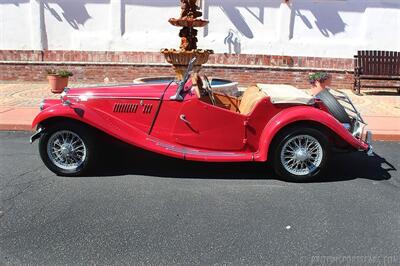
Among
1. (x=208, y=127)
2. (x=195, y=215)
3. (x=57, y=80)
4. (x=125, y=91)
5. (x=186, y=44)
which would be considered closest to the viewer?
(x=195, y=215)

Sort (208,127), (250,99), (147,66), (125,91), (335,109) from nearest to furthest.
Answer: (208,127) < (125,91) < (250,99) < (335,109) < (147,66)

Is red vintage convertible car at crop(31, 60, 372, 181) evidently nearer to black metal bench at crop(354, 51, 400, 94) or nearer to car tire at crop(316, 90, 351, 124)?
car tire at crop(316, 90, 351, 124)

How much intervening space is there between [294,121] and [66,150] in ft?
8.52

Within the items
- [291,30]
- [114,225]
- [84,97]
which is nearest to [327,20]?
[291,30]

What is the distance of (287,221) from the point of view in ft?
12.7

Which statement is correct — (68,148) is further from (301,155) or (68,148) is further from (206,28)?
(206,28)

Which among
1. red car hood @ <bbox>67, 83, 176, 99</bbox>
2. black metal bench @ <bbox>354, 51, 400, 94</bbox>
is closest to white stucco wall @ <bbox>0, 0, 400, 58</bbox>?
black metal bench @ <bbox>354, 51, 400, 94</bbox>

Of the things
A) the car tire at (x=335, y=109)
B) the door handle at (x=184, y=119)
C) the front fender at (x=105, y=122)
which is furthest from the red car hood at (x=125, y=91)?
the car tire at (x=335, y=109)

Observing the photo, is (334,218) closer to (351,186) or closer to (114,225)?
(351,186)

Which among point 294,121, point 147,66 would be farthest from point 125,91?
point 147,66

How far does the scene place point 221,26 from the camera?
1325cm

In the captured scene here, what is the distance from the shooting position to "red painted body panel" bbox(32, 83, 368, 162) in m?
4.74

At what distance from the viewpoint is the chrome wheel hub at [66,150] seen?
15.9 ft

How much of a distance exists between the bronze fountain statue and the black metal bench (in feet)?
17.2
